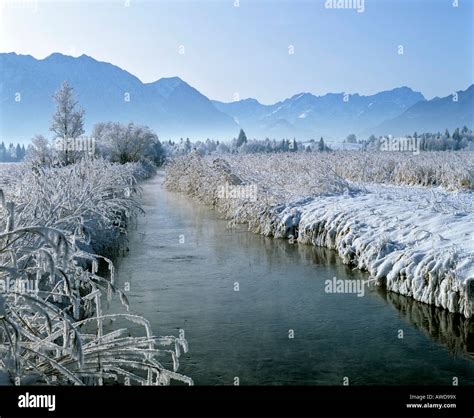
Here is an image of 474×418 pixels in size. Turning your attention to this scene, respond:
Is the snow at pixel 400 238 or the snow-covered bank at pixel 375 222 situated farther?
the snow-covered bank at pixel 375 222

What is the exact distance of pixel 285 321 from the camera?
670 cm

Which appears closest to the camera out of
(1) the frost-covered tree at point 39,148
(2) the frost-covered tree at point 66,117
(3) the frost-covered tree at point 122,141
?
(2) the frost-covered tree at point 66,117

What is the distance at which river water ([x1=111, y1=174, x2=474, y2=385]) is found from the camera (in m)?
5.27

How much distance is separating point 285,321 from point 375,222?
4.49 meters

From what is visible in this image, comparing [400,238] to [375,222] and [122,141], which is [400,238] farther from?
[122,141]

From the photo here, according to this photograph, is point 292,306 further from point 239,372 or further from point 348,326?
point 239,372

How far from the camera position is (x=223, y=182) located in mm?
19125

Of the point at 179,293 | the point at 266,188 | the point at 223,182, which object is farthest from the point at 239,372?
the point at 223,182

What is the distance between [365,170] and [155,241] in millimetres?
11566

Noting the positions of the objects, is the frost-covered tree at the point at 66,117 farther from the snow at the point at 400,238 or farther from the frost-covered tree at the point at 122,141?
the snow at the point at 400,238

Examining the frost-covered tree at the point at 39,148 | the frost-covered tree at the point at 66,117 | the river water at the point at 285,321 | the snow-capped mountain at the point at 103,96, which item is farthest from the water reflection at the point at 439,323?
the frost-covered tree at the point at 39,148

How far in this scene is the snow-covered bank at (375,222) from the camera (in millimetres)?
7426

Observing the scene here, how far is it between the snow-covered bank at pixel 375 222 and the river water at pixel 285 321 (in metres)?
0.32

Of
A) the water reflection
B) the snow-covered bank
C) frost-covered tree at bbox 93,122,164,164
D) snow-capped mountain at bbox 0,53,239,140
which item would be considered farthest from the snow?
frost-covered tree at bbox 93,122,164,164
